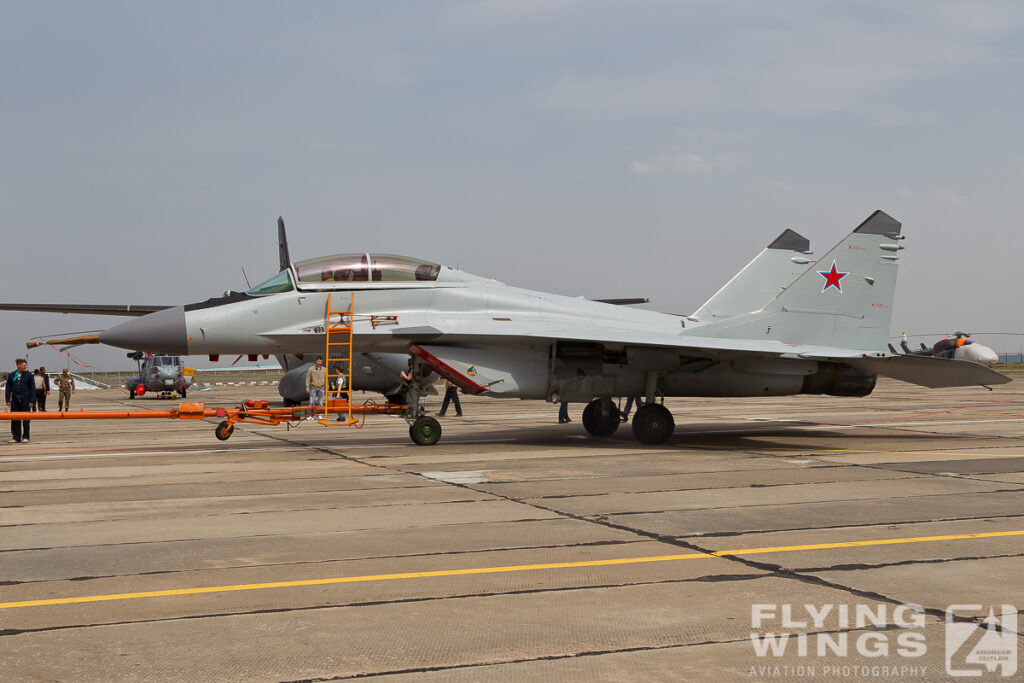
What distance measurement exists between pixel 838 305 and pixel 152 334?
1092 cm

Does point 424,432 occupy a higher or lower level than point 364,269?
lower

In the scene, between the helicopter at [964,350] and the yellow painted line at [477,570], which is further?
the helicopter at [964,350]

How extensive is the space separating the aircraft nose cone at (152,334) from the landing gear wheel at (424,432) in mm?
3722

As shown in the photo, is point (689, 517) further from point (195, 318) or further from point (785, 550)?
point (195, 318)

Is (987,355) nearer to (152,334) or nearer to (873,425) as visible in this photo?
(873,425)

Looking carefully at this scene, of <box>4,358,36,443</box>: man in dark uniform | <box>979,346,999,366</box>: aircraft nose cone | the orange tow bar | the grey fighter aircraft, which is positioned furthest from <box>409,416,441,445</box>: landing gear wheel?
<box>979,346,999,366</box>: aircraft nose cone

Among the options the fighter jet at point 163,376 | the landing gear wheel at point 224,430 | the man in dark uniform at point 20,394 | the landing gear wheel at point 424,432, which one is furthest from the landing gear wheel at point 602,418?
the fighter jet at point 163,376

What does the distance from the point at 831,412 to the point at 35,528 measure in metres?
21.5

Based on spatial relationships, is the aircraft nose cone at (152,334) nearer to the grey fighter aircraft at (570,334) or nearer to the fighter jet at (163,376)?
the grey fighter aircraft at (570,334)

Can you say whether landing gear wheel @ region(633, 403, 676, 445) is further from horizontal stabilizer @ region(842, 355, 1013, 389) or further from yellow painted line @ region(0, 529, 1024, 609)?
yellow painted line @ region(0, 529, 1024, 609)

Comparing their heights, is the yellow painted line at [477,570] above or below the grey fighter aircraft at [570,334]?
below

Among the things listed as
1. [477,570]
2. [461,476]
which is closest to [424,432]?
[461,476]

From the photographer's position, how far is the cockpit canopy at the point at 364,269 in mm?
14039

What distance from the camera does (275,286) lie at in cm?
1397
